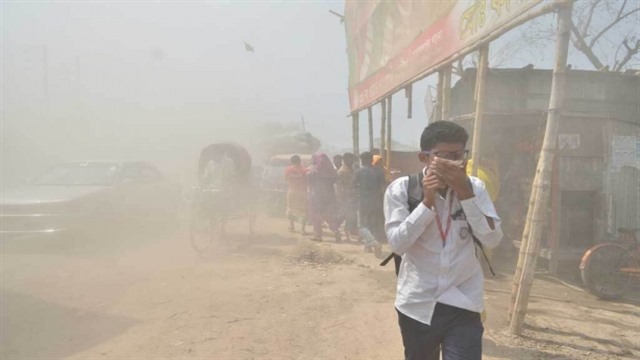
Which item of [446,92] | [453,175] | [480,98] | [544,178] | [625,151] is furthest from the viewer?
[625,151]

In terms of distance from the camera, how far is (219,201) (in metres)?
9.54

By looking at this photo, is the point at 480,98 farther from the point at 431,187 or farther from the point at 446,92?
the point at 431,187

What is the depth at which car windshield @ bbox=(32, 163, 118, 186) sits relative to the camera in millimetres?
9531

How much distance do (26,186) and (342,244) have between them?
6.54 meters

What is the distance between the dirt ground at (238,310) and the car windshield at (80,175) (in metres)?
1.64

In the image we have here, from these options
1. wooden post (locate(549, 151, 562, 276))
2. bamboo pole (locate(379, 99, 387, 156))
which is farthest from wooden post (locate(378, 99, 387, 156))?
wooden post (locate(549, 151, 562, 276))

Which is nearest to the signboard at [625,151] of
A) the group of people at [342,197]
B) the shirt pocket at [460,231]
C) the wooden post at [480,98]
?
the wooden post at [480,98]

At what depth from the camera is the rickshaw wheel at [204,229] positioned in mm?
9072

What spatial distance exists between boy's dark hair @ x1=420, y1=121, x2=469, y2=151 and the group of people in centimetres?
619

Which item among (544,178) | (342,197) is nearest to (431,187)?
(544,178)

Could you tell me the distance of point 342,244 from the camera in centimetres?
973

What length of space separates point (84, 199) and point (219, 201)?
249 centimetres

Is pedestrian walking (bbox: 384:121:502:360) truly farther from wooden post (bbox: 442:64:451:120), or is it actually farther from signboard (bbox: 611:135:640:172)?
signboard (bbox: 611:135:640:172)

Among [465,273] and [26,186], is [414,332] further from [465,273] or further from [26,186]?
[26,186]
